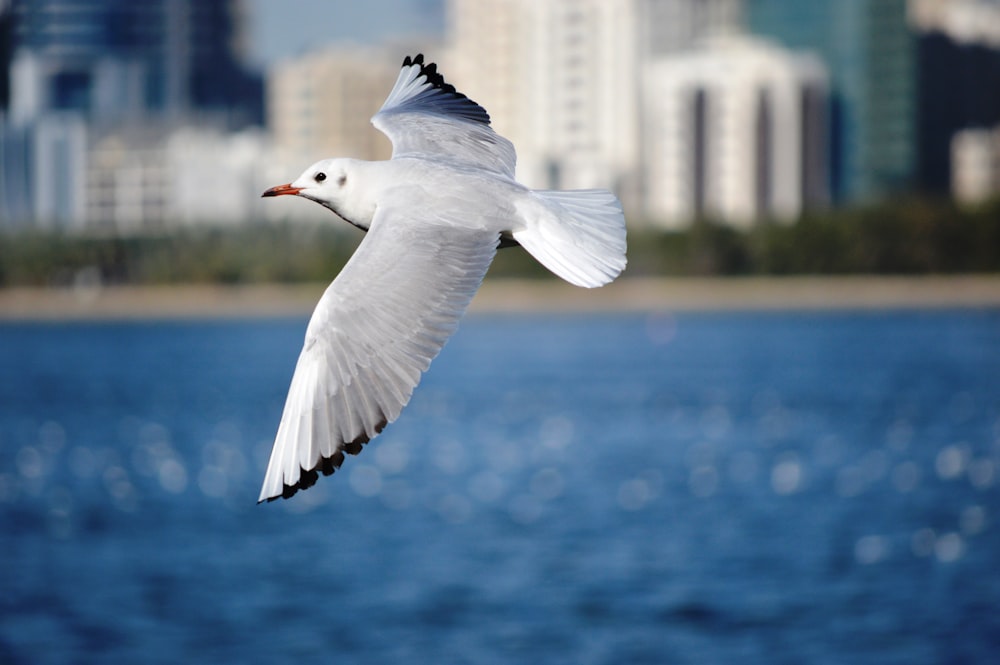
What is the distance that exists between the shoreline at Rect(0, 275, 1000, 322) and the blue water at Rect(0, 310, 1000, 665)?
4888 cm

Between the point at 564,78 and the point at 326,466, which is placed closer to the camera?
the point at 326,466

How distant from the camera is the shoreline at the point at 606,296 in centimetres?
11875

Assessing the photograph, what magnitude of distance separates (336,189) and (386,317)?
634 millimetres

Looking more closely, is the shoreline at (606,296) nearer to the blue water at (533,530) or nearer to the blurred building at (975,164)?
the blurred building at (975,164)

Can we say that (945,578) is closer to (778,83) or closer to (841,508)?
(841,508)

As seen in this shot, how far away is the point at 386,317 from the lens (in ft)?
23.5

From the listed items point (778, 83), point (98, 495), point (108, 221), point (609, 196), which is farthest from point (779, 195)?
point (609, 196)

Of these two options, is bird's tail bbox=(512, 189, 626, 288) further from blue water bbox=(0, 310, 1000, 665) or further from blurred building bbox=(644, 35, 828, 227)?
blurred building bbox=(644, 35, 828, 227)

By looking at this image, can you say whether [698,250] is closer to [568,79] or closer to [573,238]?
[568,79]

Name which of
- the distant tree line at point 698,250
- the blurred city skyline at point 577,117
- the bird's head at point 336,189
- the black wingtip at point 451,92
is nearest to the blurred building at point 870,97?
the blurred city skyline at point 577,117

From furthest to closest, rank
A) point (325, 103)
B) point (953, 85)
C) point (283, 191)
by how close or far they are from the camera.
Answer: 1. point (953, 85)
2. point (325, 103)
3. point (283, 191)

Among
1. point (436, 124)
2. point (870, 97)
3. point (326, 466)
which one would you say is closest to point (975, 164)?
point (870, 97)

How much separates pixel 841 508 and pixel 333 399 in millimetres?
29907

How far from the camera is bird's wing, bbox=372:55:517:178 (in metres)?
8.30
